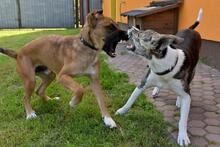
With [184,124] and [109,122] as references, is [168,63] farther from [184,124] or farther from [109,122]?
[109,122]

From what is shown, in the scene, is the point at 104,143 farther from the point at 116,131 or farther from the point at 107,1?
the point at 107,1

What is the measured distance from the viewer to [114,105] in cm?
475

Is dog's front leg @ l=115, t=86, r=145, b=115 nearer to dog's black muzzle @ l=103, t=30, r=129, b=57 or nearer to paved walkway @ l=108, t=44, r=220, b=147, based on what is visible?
paved walkway @ l=108, t=44, r=220, b=147

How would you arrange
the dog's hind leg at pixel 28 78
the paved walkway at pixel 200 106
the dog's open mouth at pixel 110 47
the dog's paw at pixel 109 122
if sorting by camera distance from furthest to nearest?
the dog's hind leg at pixel 28 78
the dog's open mouth at pixel 110 47
the dog's paw at pixel 109 122
the paved walkway at pixel 200 106

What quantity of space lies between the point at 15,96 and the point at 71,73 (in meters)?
1.69

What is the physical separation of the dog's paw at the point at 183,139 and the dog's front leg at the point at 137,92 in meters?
0.78

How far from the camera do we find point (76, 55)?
4094 mm

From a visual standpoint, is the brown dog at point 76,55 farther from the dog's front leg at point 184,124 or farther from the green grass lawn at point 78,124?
the dog's front leg at point 184,124

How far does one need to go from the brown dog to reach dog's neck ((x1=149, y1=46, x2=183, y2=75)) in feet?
1.97

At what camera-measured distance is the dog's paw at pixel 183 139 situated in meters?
3.47

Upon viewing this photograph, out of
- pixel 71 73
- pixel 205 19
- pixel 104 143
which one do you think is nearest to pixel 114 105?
pixel 71 73

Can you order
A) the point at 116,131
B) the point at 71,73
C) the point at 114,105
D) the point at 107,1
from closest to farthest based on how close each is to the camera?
the point at 116,131 → the point at 71,73 → the point at 114,105 → the point at 107,1

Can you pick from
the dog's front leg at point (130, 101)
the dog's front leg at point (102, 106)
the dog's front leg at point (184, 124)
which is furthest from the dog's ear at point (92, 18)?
the dog's front leg at point (184, 124)

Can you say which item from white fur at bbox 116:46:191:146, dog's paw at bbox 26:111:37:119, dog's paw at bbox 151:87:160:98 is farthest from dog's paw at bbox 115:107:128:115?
dog's paw at bbox 26:111:37:119
